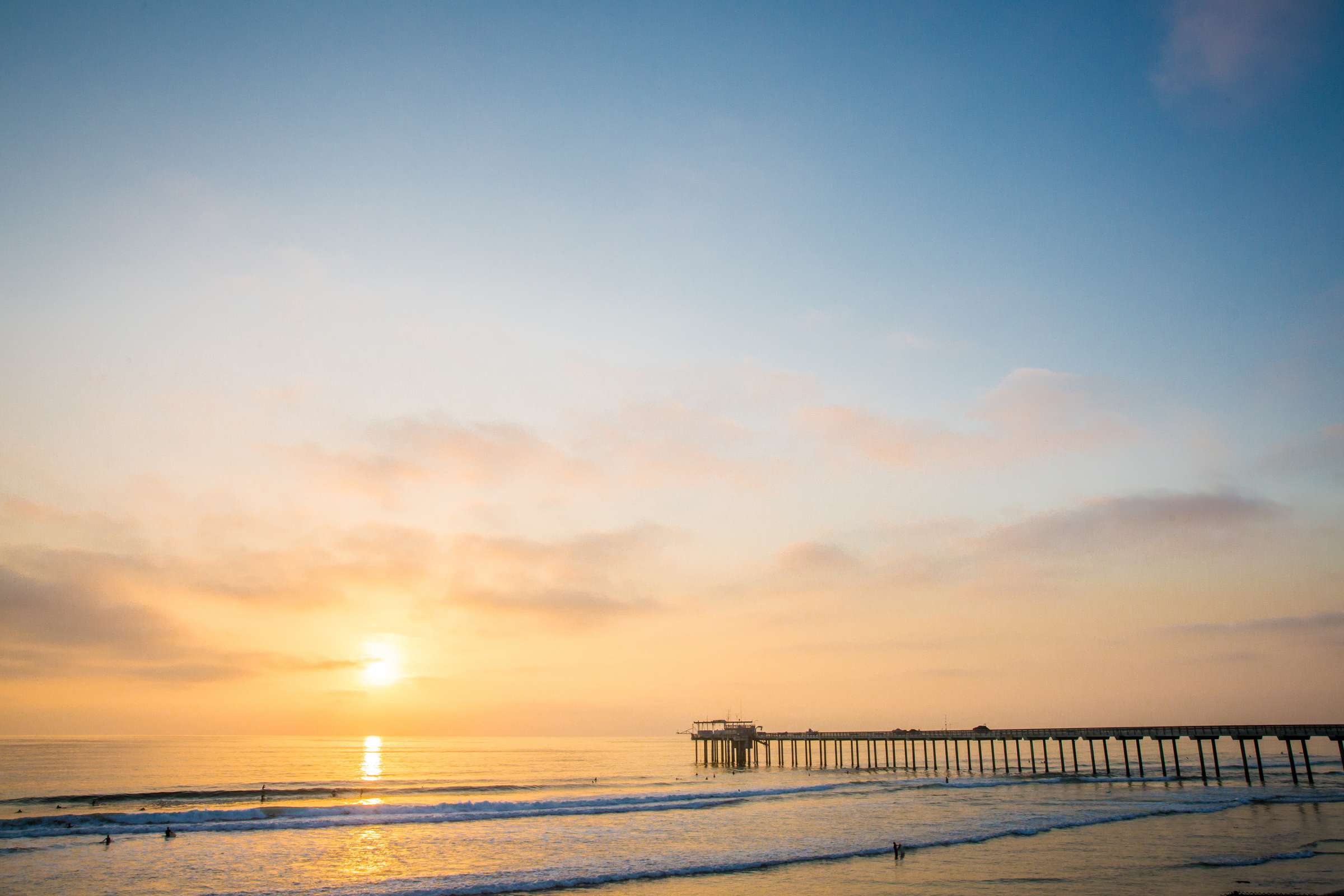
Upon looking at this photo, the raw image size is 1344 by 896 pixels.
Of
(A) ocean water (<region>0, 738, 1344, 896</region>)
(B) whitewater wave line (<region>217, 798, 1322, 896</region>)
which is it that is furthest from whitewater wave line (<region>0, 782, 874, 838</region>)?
(B) whitewater wave line (<region>217, 798, 1322, 896</region>)

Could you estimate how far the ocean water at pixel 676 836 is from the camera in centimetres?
2556

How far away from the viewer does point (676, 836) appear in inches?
1431

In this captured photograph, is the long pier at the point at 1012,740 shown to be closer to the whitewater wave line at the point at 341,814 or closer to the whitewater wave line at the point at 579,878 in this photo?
the whitewater wave line at the point at 341,814

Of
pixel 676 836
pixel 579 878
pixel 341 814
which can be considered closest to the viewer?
pixel 579 878

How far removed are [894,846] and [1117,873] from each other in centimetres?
777

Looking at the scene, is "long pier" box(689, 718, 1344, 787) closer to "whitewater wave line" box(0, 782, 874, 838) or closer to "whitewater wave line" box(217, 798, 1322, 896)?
"whitewater wave line" box(0, 782, 874, 838)

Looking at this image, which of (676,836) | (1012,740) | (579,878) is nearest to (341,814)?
(676,836)

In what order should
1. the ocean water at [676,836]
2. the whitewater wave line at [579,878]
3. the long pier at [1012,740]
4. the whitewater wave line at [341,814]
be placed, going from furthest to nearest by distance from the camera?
1. the long pier at [1012,740]
2. the whitewater wave line at [341,814]
3. the ocean water at [676,836]
4. the whitewater wave line at [579,878]

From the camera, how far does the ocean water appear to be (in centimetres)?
2556

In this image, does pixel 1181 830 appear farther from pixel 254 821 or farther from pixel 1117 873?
pixel 254 821

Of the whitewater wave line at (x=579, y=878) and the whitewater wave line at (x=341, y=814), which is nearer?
the whitewater wave line at (x=579, y=878)

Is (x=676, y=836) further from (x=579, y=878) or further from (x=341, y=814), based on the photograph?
(x=341, y=814)

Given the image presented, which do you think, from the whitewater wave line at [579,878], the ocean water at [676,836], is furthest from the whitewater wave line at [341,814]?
the whitewater wave line at [579,878]

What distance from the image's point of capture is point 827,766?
93000 millimetres
